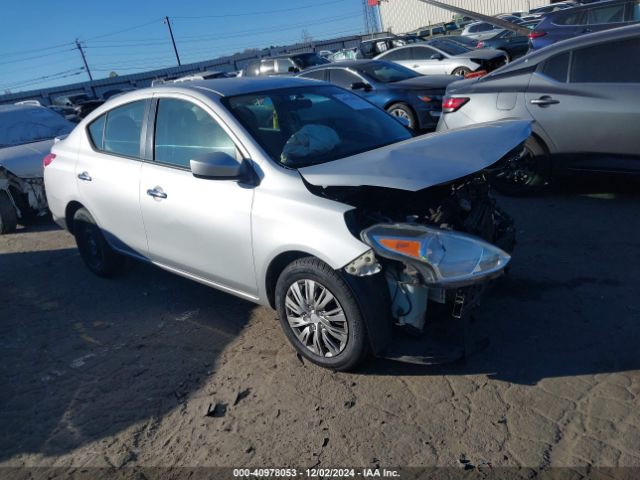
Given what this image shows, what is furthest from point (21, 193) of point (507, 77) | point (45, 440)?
point (507, 77)

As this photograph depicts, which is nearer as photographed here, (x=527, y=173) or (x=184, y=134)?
(x=184, y=134)

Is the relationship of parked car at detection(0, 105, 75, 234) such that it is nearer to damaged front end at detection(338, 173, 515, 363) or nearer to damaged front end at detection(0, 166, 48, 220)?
damaged front end at detection(0, 166, 48, 220)

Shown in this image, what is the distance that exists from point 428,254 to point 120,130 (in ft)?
10.1

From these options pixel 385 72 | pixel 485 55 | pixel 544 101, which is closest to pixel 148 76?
pixel 485 55

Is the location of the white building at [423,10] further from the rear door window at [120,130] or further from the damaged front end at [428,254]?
the damaged front end at [428,254]

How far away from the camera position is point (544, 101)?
18.9 feet

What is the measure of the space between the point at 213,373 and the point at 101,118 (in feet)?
8.82

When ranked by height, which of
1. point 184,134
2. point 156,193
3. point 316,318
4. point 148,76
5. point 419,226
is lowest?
point 148,76

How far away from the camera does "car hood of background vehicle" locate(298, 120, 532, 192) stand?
2939 millimetres

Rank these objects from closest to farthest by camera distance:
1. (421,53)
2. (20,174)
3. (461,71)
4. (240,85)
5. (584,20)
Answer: (240,85)
(20,174)
(584,20)
(461,71)
(421,53)

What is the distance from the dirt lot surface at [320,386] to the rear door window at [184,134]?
129 cm

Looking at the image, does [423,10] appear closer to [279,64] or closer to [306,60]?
[306,60]

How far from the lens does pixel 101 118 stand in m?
4.91

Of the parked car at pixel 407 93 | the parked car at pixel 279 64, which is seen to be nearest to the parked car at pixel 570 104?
the parked car at pixel 407 93
